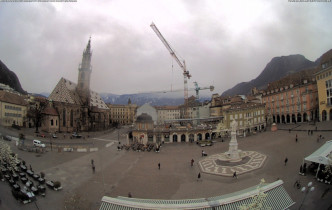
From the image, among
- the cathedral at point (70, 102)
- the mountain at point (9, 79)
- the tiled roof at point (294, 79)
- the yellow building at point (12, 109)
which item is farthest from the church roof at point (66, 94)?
the tiled roof at point (294, 79)

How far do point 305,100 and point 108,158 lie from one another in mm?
27824

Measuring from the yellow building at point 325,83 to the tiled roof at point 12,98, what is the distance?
2273cm

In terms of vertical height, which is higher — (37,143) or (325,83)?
(325,83)

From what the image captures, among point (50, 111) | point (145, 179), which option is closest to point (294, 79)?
point (145, 179)

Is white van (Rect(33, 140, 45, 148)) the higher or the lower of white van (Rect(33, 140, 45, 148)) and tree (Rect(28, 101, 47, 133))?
the lower

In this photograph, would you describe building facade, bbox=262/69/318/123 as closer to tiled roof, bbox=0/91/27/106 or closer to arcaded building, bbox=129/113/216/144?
arcaded building, bbox=129/113/216/144

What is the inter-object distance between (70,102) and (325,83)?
2188cm

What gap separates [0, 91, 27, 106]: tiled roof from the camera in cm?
867

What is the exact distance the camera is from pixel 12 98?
9.20 metres

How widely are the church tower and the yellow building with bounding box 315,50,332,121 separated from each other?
1939cm

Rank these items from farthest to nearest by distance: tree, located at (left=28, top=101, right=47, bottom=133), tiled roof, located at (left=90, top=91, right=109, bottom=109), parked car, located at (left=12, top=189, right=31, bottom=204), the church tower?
1. tiled roof, located at (left=90, top=91, right=109, bottom=109)
2. the church tower
3. tree, located at (left=28, top=101, right=47, bottom=133)
4. parked car, located at (left=12, top=189, right=31, bottom=204)

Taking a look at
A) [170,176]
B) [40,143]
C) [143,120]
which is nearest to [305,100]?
[170,176]

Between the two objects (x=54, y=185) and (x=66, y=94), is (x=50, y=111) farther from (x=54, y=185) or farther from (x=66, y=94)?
(x=54, y=185)

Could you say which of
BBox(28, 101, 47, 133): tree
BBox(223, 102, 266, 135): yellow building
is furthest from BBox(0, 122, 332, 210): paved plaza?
BBox(223, 102, 266, 135): yellow building
